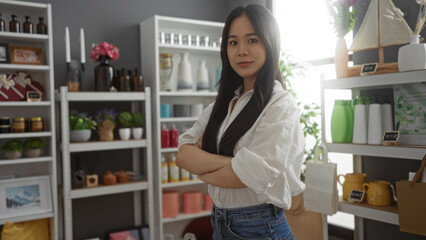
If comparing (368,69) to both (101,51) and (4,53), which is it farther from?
(4,53)

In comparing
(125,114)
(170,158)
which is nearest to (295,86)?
(170,158)

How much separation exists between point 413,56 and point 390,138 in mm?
435

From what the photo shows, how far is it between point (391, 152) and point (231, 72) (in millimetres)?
1134

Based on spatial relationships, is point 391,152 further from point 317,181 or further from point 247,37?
point 247,37

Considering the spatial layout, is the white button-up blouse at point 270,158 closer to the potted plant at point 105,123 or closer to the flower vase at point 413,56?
the flower vase at point 413,56

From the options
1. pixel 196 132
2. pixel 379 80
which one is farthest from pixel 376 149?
pixel 196 132

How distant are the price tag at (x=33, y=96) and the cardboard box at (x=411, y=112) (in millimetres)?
2336

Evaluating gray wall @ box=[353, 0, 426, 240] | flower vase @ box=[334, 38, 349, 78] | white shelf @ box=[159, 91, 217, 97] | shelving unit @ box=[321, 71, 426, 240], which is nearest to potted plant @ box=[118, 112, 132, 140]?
white shelf @ box=[159, 91, 217, 97]

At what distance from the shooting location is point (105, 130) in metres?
2.91

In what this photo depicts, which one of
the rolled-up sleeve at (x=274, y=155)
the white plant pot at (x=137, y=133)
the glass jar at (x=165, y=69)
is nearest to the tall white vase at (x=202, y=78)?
the glass jar at (x=165, y=69)

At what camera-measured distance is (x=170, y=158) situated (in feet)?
10.6

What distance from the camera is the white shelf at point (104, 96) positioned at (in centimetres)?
276

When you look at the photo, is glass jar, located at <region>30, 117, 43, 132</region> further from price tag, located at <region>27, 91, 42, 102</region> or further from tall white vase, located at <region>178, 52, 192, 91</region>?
tall white vase, located at <region>178, 52, 192, 91</region>

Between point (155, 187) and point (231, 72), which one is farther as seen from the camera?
point (155, 187)
